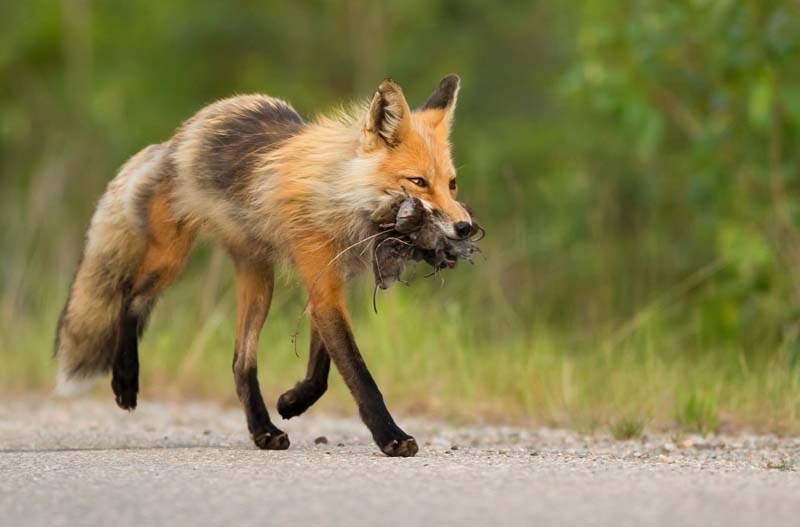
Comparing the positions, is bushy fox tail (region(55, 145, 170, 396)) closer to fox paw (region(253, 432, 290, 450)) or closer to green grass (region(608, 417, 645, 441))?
fox paw (region(253, 432, 290, 450))

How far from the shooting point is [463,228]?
5824 mm

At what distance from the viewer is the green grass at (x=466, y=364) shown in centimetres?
804

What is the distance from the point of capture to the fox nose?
5.83 meters

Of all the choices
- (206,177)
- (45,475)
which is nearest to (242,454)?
(45,475)

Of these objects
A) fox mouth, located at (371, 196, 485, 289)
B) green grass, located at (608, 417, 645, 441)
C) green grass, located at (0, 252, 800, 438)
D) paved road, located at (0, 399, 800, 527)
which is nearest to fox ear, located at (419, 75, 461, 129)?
fox mouth, located at (371, 196, 485, 289)

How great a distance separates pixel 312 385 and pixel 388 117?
4.86 ft

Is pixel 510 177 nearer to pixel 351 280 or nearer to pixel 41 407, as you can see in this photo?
pixel 351 280

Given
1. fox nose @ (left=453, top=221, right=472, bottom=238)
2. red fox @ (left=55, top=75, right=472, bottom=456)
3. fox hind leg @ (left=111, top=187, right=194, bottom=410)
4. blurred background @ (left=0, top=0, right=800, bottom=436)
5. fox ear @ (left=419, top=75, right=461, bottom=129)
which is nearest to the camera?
fox nose @ (left=453, top=221, right=472, bottom=238)

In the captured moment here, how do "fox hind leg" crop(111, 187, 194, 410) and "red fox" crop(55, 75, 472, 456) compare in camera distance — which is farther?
"fox hind leg" crop(111, 187, 194, 410)

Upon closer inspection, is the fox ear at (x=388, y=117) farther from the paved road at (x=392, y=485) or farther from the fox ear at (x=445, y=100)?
the paved road at (x=392, y=485)

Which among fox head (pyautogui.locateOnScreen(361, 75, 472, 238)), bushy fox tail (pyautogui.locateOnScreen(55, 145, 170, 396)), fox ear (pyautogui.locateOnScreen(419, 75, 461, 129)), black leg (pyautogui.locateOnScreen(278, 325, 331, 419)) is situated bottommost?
black leg (pyautogui.locateOnScreen(278, 325, 331, 419))

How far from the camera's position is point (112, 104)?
18547 mm

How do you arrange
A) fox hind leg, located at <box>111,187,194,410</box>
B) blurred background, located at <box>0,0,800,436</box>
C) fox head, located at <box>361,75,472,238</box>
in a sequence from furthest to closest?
blurred background, located at <box>0,0,800,436</box>
fox hind leg, located at <box>111,187,194,410</box>
fox head, located at <box>361,75,472,238</box>


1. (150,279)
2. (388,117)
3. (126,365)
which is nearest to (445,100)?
(388,117)
